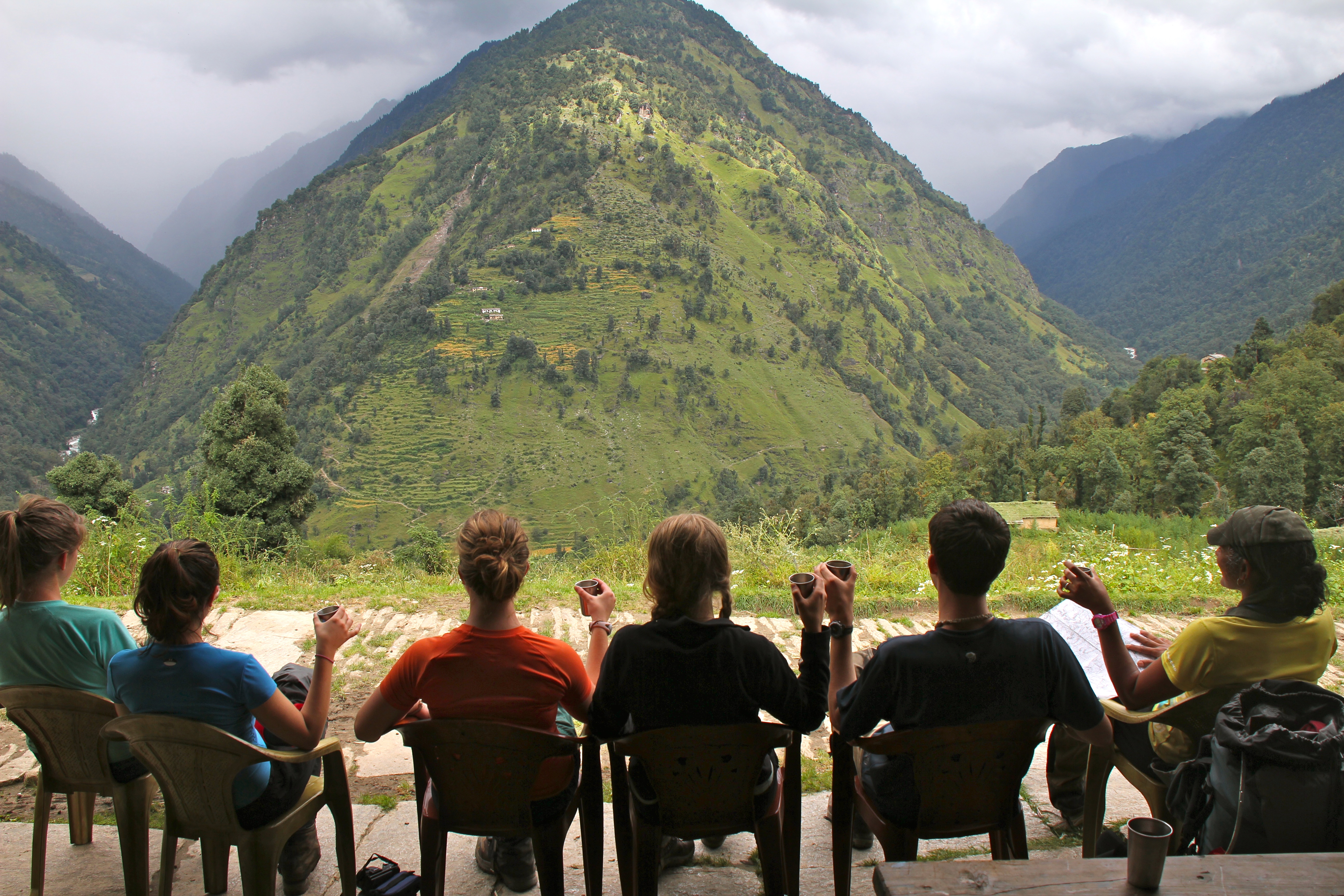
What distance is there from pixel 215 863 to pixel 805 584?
1.85m

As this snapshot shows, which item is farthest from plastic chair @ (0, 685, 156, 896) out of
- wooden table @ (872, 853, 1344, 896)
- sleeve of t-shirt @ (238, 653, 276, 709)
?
wooden table @ (872, 853, 1344, 896)

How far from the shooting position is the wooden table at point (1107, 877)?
4.80 ft

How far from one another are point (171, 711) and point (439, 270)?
95044 millimetres

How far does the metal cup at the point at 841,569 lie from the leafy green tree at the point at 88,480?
19.0 m

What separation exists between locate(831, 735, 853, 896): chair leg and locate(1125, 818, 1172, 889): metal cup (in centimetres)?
70

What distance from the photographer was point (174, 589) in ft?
6.18

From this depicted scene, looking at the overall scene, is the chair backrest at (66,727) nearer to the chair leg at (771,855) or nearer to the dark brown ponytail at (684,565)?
the dark brown ponytail at (684,565)

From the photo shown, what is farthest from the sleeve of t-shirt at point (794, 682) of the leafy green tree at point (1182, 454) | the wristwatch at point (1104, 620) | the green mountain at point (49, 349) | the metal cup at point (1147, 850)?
the green mountain at point (49, 349)

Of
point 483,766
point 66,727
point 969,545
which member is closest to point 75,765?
point 66,727

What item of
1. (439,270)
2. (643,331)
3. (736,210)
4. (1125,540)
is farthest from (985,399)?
(1125,540)

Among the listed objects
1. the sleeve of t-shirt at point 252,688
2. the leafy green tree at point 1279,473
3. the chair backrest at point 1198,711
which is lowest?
the leafy green tree at point 1279,473

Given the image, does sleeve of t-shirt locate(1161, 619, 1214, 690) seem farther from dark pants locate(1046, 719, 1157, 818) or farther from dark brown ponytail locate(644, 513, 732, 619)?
dark brown ponytail locate(644, 513, 732, 619)

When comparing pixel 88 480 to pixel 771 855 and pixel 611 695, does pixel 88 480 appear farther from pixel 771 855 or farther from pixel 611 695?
pixel 771 855

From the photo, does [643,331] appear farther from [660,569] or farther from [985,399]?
[660,569]
